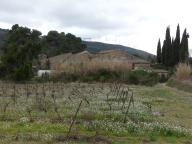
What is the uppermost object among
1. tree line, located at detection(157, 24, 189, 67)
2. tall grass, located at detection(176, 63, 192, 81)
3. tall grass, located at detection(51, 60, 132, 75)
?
tree line, located at detection(157, 24, 189, 67)

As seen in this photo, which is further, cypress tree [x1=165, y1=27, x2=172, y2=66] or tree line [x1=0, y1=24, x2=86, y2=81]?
cypress tree [x1=165, y1=27, x2=172, y2=66]

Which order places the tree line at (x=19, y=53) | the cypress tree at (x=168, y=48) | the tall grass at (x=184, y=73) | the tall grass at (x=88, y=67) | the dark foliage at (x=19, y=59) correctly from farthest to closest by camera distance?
the cypress tree at (x=168, y=48) → the tall grass at (x=88, y=67) → the tree line at (x=19, y=53) → the dark foliage at (x=19, y=59) → the tall grass at (x=184, y=73)

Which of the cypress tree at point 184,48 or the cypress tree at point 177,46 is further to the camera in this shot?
the cypress tree at point 177,46

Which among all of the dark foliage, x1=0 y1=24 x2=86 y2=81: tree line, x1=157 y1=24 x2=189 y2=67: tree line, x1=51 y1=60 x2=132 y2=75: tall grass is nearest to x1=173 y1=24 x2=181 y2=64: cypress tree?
x1=157 y1=24 x2=189 y2=67: tree line

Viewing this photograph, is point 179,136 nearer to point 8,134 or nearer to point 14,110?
point 8,134

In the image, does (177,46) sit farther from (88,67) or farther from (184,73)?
(184,73)

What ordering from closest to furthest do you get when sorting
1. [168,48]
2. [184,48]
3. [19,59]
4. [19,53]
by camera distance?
[19,53], [19,59], [184,48], [168,48]

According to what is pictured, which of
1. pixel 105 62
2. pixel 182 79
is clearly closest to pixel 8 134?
pixel 182 79

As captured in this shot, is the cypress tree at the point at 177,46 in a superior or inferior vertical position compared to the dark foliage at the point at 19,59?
superior

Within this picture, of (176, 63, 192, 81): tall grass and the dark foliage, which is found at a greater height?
the dark foliage

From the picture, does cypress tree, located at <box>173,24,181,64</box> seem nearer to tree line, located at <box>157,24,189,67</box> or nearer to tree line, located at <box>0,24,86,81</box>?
tree line, located at <box>157,24,189,67</box>

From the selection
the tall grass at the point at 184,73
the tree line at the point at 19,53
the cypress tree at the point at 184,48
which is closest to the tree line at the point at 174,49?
the cypress tree at the point at 184,48

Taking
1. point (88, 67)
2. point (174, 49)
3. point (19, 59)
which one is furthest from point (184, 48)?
point (19, 59)

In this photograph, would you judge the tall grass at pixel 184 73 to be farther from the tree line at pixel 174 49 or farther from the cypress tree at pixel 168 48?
the cypress tree at pixel 168 48
